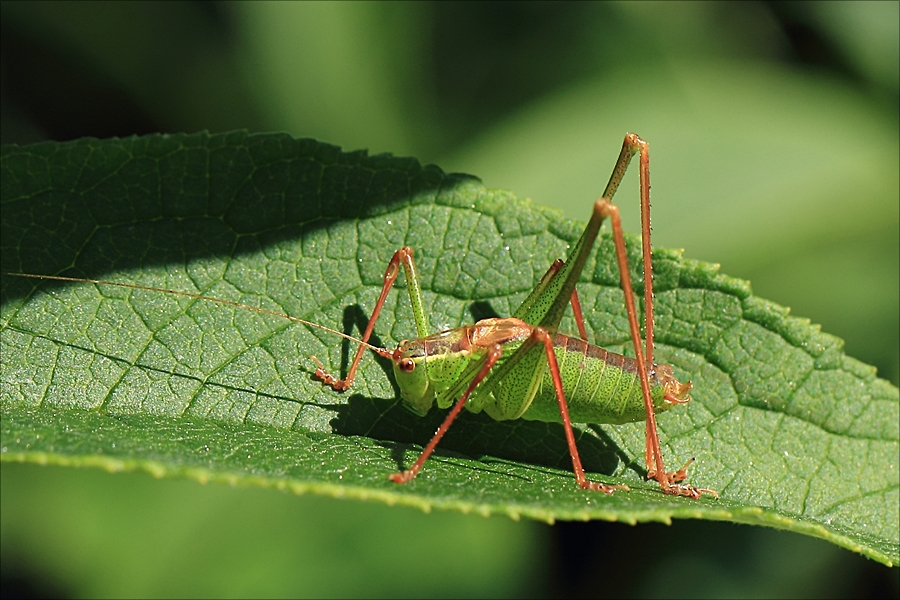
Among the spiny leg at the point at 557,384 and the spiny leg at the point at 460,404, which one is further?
the spiny leg at the point at 557,384

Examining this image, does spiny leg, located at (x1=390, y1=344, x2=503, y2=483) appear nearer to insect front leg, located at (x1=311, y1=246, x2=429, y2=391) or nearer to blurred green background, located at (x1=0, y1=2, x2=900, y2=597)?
insect front leg, located at (x1=311, y1=246, x2=429, y2=391)

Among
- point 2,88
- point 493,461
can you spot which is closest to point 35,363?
point 493,461

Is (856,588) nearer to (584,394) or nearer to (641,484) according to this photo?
(641,484)

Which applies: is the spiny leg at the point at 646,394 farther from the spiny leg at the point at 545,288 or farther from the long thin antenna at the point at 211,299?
the long thin antenna at the point at 211,299

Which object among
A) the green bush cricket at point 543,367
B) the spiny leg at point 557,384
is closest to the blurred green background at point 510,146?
the green bush cricket at point 543,367

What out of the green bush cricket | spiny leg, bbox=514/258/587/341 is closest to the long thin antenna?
the green bush cricket

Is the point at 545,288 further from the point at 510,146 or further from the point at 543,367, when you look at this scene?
the point at 510,146
